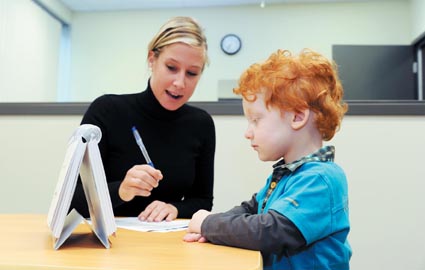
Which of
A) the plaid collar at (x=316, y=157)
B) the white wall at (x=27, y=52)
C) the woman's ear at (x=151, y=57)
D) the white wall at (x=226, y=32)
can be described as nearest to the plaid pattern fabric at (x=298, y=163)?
the plaid collar at (x=316, y=157)

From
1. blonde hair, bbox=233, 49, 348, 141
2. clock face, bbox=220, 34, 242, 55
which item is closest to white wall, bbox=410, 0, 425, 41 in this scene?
clock face, bbox=220, 34, 242, 55

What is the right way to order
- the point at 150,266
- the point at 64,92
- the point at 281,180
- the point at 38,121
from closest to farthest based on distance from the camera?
the point at 150,266
the point at 281,180
the point at 38,121
the point at 64,92

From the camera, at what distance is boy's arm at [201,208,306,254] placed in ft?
2.14

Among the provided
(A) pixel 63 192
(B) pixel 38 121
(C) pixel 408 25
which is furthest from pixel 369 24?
(A) pixel 63 192

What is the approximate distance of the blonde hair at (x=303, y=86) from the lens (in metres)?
0.82

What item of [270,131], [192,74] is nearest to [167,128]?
[192,74]

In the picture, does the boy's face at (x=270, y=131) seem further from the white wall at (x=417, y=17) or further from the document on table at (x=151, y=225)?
the white wall at (x=417, y=17)

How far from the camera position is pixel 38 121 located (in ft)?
5.70

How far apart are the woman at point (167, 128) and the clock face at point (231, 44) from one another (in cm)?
376

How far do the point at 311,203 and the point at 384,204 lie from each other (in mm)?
1007

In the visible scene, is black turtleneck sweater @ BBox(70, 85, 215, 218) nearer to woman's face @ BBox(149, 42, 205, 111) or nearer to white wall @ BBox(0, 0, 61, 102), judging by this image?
woman's face @ BBox(149, 42, 205, 111)

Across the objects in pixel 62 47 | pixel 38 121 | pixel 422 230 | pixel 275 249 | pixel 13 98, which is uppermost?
pixel 62 47

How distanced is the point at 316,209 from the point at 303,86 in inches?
10.4

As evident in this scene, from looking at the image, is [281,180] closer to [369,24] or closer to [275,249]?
[275,249]
